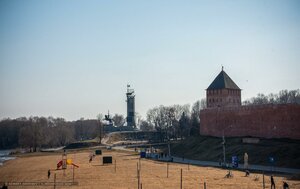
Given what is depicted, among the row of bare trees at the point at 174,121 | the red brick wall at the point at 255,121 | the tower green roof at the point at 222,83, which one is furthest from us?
the row of bare trees at the point at 174,121

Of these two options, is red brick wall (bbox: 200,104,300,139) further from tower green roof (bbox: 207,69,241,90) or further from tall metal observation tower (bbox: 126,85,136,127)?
tall metal observation tower (bbox: 126,85,136,127)

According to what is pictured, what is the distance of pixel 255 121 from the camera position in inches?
1973

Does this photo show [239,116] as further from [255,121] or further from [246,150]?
[246,150]

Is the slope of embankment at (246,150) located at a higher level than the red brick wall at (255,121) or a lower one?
lower

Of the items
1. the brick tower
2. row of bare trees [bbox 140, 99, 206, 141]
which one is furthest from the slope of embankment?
row of bare trees [bbox 140, 99, 206, 141]

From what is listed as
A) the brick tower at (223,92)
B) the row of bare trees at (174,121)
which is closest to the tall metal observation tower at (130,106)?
the row of bare trees at (174,121)

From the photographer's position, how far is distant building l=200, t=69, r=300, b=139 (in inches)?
1774

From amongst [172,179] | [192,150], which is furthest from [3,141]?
[172,179]

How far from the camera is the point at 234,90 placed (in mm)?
64000

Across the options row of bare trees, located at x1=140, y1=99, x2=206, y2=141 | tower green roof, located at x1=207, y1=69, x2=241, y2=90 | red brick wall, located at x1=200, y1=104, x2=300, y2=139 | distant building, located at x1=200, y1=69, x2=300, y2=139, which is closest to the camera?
red brick wall, located at x1=200, y1=104, x2=300, y2=139

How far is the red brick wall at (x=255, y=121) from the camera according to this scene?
44.6 m

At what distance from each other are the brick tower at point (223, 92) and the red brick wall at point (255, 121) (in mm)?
3142

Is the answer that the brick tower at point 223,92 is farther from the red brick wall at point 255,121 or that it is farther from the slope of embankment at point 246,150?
the slope of embankment at point 246,150

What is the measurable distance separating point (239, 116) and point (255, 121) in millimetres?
3710
